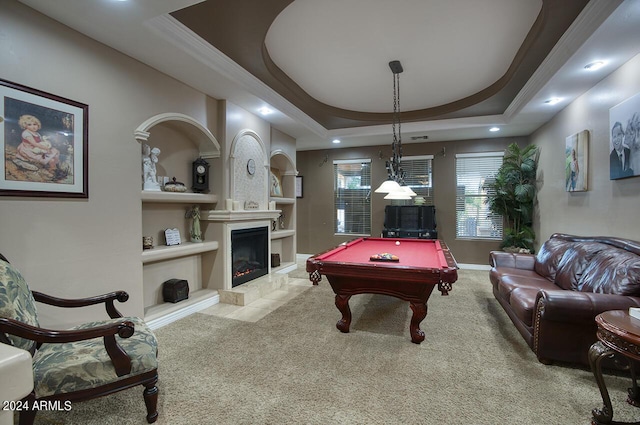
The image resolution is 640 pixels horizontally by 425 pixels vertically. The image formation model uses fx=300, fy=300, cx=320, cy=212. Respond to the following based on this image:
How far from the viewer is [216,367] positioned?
238cm

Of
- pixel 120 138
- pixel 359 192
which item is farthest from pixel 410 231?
pixel 120 138

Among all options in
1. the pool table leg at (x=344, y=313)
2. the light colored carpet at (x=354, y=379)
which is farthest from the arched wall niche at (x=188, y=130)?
the pool table leg at (x=344, y=313)

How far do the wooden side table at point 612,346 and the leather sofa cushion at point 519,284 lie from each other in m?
1.13

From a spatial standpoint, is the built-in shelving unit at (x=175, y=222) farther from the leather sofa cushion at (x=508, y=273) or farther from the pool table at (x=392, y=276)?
the leather sofa cushion at (x=508, y=273)

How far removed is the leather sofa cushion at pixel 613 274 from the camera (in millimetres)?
2266

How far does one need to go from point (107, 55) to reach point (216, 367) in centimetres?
293

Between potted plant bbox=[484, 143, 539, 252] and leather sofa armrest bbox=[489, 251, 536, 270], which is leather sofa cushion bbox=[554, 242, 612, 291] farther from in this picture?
potted plant bbox=[484, 143, 539, 252]

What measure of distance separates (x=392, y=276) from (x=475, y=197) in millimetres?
4707

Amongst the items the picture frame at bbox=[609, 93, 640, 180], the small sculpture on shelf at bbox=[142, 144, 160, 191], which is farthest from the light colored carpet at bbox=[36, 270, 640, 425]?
the picture frame at bbox=[609, 93, 640, 180]

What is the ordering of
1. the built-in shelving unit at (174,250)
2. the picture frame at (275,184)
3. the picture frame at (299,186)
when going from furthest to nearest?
1. the picture frame at (299,186)
2. the picture frame at (275,184)
3. the built-in shelving unit at (174,250)

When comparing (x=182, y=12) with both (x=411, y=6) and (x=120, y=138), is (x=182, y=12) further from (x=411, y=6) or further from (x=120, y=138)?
(x=411, y=6)

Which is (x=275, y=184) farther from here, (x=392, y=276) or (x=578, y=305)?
(x=578, y=305)

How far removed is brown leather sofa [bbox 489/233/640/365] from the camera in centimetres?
221

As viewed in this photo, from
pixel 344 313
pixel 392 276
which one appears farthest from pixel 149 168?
pixel 392 276
